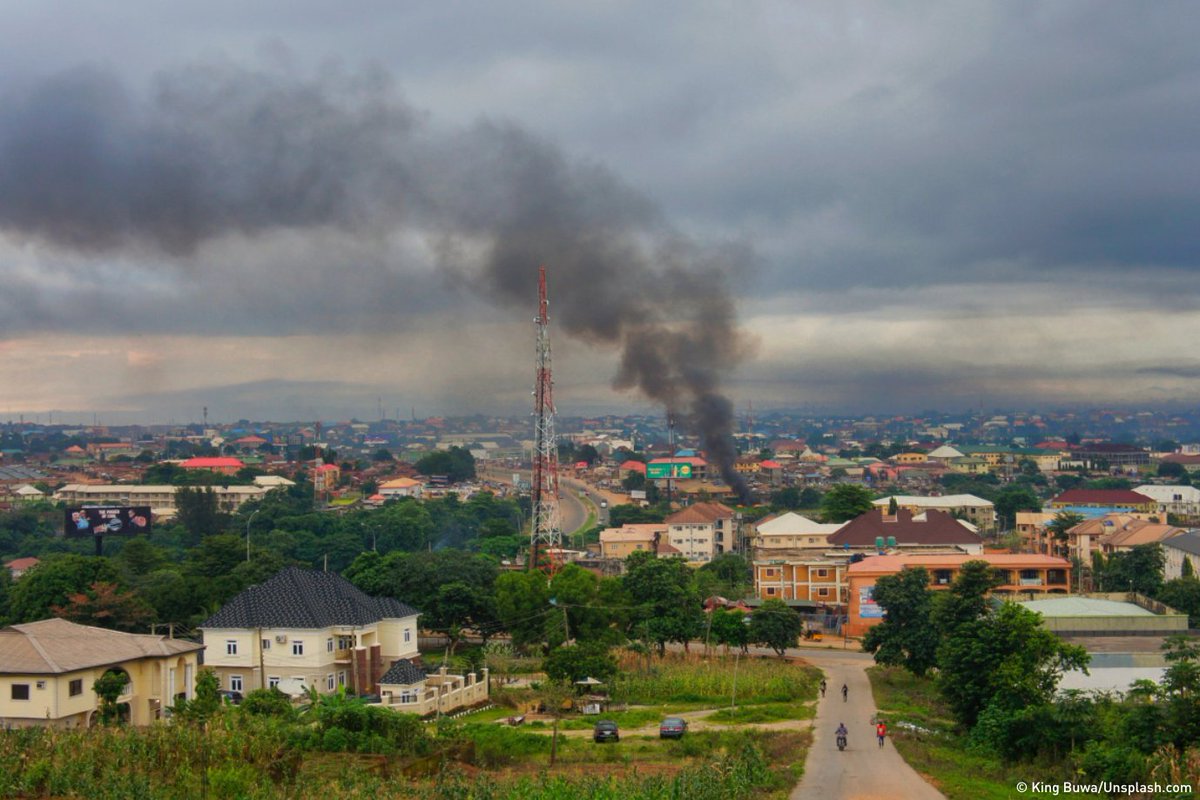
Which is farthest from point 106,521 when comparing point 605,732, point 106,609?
point 605,732

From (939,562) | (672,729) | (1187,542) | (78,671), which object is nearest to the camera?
(78,671)

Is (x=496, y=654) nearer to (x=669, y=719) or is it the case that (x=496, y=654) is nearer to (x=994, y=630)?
(x=669, y=719)

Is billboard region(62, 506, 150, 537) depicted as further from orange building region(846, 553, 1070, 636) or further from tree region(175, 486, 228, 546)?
orange building region(846, 553, 1070, 636)

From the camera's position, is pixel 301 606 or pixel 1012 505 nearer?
pixel 301 606

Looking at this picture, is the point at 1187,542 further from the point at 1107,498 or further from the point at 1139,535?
the point at 1107,498

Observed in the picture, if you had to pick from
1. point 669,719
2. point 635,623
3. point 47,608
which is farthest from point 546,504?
point 669,719

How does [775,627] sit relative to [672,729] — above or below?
above

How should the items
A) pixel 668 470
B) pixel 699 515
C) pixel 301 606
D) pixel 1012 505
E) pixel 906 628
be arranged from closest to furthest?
pixel 301 606 < pixel 906 628 < pixel 699 515 < pixel 1012 505 < pixel 668 470

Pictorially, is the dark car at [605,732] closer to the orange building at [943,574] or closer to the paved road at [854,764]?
the paved road at [854,764]

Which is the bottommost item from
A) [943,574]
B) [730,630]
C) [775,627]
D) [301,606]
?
[730,630]

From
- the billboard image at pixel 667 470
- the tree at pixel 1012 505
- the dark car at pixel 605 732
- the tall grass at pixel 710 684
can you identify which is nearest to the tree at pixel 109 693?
the dark car at pixel 605 732
